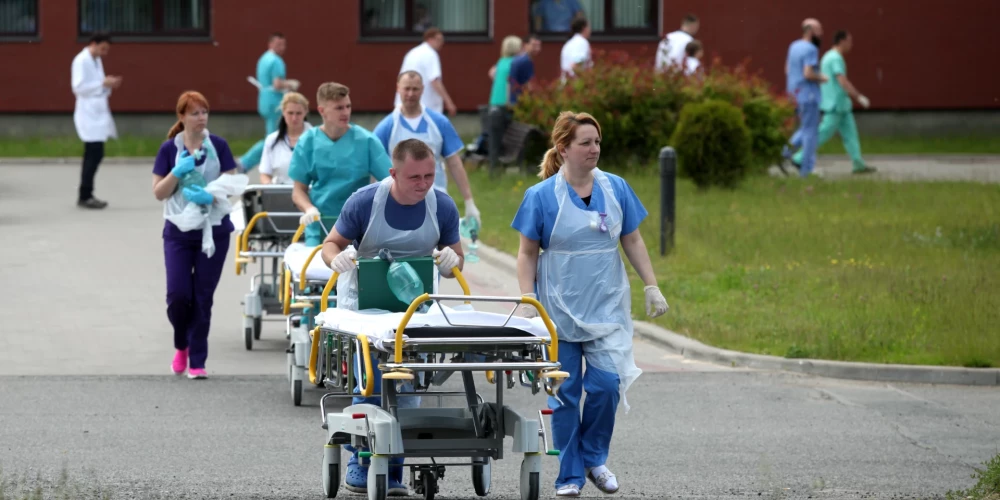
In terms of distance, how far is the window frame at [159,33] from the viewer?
95.3ft

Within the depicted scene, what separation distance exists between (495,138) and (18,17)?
11605 mm

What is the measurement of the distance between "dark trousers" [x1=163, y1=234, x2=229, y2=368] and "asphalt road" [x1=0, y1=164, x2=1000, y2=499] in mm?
412

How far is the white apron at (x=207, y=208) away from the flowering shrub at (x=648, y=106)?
1170cm

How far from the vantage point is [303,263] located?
909 centimetres

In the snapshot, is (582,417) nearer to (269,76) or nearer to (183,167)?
(183,167)

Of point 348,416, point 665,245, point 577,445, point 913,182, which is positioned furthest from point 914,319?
point 913,182

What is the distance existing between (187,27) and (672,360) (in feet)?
65.6

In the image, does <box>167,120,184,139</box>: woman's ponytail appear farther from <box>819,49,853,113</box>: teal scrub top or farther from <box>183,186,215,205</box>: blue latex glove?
<box>819,49,853,113</box>: teal scrub top

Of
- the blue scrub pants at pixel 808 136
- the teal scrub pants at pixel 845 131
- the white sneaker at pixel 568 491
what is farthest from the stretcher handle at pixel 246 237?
the teal scrub pants at pixel 845 131

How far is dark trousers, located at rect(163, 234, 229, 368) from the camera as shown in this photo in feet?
33.7

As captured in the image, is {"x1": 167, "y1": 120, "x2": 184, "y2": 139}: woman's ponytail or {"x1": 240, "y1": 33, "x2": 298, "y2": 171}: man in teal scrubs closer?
{"x1": 167, "y1": 120, "x2": 184, "y2": 139}: woman's ponytail

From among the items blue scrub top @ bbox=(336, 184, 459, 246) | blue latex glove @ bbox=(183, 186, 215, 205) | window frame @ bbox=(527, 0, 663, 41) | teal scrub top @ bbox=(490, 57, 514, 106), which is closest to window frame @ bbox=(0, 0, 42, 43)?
window frame @ bbox=(527, 0, 663, 41)

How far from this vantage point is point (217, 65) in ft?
95.5

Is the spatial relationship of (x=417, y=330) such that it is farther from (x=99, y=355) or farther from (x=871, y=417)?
(x=99, y=355)
